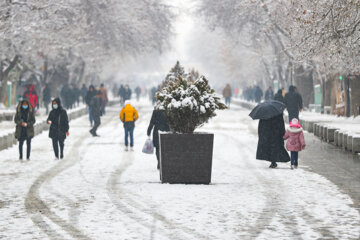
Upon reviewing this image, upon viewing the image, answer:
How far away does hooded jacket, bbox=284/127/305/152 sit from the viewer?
16.6m

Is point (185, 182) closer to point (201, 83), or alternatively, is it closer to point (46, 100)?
point (201, 83)

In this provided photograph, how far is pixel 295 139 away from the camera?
16.7 metres

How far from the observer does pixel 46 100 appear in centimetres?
4356

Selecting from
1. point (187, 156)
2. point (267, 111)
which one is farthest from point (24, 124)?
point (187, 156)

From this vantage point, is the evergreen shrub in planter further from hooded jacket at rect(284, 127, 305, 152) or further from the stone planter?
hooded jacket at rect(284, 127, 305, 152)

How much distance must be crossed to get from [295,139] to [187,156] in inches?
145

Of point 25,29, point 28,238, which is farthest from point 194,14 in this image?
point 28,238

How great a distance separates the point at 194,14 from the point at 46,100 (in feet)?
34.7

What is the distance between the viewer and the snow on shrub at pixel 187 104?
13875 millimetres

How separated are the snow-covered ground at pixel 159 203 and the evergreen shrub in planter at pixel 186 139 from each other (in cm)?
30

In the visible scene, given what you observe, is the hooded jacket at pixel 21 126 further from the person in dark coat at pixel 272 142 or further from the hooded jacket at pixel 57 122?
the person in dark coat at pixel 272 142

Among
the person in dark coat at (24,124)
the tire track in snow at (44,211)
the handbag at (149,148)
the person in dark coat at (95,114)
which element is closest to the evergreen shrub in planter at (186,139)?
the tire track in snow at (44,211)

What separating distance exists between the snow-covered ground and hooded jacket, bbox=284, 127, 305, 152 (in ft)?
1.59

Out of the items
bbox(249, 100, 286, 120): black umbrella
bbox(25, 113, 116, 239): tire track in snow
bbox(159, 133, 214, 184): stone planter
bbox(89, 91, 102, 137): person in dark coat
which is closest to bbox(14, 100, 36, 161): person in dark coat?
bbox(25, 113, 116, 239): tire track in snow
